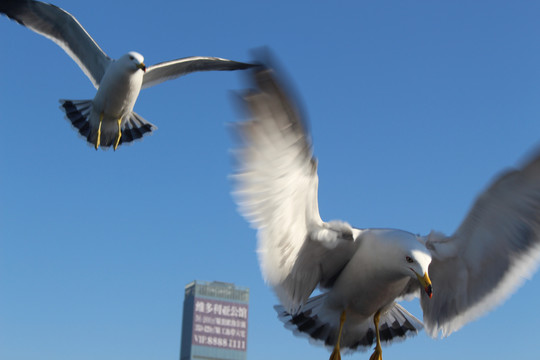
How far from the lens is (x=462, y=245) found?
4867 mm

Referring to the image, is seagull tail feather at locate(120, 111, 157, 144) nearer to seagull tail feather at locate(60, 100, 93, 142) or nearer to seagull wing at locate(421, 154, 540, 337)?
seagull tail feather at locate(60, 100, 93, 142)

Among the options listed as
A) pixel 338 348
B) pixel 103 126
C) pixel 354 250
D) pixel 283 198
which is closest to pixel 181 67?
pixel 103 126

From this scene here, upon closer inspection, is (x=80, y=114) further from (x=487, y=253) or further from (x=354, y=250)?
(x=487, y=253)

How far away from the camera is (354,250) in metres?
4.65

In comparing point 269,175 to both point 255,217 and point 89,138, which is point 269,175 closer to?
point 255,217

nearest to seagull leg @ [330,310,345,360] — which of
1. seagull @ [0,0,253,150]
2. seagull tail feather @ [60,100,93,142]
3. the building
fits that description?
seagull @ [0,0,253,150]

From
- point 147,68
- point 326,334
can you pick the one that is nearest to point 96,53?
point 147,68

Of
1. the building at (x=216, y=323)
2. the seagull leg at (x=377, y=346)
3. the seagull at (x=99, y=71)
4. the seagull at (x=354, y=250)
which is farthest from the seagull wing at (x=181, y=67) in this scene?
the building at (x=216, y=323)

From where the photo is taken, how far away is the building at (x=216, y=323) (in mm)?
92375

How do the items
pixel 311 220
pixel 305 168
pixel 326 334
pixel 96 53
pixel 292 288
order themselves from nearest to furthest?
1. pixel 305 168
2. pixel 311 220
3. pixel 292 288
4. pixel 326 334
5. pixel 96 53

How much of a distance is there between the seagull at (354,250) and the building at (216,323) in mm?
89825

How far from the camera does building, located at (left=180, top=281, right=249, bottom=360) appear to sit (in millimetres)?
92375

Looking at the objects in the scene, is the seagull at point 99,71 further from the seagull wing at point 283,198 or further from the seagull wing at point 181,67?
the seagull wing at point 283,198

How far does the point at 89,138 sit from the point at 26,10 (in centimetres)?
267
